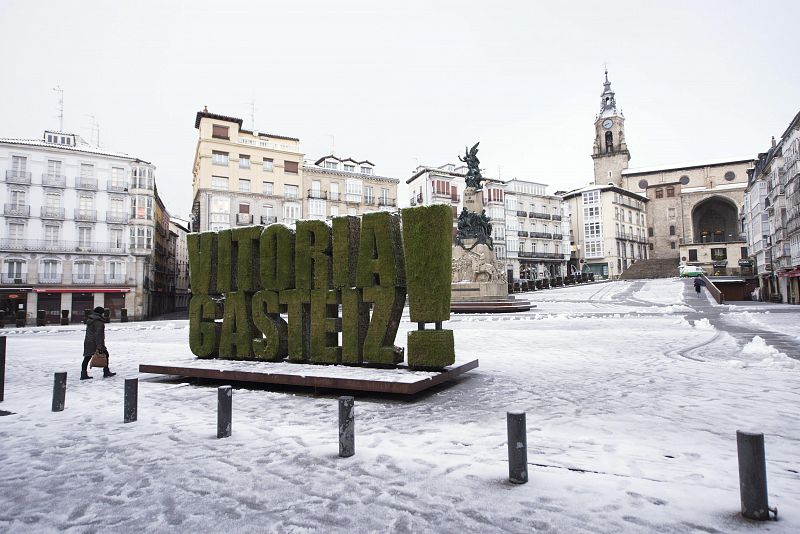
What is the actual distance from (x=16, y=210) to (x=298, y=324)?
142 feet

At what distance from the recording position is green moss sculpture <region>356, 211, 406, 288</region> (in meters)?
9.09

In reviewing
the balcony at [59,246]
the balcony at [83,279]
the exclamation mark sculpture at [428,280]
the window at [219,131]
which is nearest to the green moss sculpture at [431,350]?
the exclamation mark sculpture at [428,280]

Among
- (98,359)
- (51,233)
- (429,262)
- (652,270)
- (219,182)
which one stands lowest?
(98,359)

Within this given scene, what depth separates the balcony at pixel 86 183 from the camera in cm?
4200

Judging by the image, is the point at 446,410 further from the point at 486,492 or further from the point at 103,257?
the point at 103,257

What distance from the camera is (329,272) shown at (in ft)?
32.3

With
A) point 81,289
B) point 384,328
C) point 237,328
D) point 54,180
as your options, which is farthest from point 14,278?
point 384,328

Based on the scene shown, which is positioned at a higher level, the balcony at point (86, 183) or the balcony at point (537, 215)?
the balcony at point (537, 215)

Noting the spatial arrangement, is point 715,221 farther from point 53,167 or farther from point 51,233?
point 51,233

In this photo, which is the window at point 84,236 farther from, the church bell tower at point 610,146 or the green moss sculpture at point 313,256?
the church bell tower at point 610,146

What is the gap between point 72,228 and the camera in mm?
41438

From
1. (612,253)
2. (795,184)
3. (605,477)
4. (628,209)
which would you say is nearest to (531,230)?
(612,253)

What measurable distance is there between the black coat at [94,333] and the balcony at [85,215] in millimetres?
38770

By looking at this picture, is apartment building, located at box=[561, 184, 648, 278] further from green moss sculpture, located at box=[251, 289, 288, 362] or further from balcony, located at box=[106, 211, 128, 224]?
green moss sculpture, located at box=[251, 289, 288, 362]
